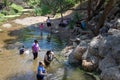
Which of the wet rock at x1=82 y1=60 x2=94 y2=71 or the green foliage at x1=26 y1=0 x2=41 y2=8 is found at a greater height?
the green foliage at x1=26 y1=0 x2=41 y2=8

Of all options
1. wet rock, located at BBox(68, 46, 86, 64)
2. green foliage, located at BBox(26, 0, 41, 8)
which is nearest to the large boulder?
wet rock, located at BBox(68, 46, 86, 64)

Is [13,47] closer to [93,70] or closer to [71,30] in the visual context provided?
[71,30]

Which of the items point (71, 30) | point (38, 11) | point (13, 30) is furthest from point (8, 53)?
point (38, 11)

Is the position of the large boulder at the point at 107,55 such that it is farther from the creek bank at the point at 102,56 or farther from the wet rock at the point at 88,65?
the wet rock at the point at 88,65

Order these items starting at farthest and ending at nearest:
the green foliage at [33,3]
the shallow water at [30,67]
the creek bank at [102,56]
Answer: the green foliage at [33,3] < the shallow water at [30,67] < the creek bank at [102,56]

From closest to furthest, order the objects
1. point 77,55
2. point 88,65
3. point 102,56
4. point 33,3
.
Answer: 1. point 102,56
2. point 88,65
3. point 77,55
4. point 33,3

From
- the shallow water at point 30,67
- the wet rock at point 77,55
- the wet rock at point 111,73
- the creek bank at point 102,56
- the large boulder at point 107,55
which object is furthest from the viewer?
the wet rock at point 77,55

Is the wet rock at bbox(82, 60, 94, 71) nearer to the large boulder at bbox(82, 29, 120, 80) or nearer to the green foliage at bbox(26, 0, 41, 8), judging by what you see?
the large boulder at bbox(82, 29, 120, 80)

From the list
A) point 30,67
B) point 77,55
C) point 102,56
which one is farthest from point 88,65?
point 30,67

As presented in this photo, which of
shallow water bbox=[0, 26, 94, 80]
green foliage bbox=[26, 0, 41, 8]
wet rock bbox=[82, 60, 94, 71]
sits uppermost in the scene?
green foliage bbox=[26, 0, 41, 8]

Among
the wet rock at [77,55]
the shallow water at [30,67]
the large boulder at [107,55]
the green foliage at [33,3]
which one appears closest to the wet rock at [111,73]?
the large boulder at [107,55]

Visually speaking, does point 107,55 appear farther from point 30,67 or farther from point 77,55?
point 30,67

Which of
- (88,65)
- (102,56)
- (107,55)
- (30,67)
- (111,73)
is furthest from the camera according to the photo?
(30,67)

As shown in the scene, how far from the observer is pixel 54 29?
3572 cm
